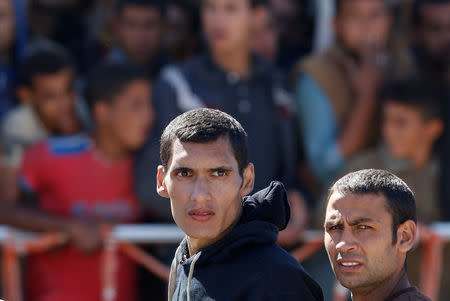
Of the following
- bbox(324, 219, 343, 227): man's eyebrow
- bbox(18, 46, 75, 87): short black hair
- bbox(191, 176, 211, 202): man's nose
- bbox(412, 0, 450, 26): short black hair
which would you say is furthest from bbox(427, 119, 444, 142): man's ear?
bbox(191, 176, 211, 202): man's nose

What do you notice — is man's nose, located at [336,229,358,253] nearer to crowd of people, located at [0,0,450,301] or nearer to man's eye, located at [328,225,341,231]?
man's eye, located at [328,225,341,231]

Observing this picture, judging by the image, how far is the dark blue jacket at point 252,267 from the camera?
2.89 m

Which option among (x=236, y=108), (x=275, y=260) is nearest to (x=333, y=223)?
(x=275, y=260)

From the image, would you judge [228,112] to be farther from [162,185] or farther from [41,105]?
[162,185]

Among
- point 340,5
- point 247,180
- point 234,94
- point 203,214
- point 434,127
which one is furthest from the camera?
point 340,5

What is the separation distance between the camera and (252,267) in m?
2.94

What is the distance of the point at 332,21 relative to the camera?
6.02 metres

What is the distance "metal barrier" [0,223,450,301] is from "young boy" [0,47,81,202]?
1.75 feet

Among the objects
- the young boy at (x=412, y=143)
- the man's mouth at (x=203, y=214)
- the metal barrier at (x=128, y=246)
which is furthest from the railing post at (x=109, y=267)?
the man's mouth at (x=203, y=214)

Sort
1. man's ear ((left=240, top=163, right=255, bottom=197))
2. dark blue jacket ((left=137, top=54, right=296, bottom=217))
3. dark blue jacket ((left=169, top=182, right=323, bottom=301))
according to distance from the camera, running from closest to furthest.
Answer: dark blue jacket ((left=169, top=182, right=323, bottom=301)) < man's ear ((left=240, top=163, right=255, bottom=197)) < dark blue jacket ((left=137, top=54, right=296, bottom=217))

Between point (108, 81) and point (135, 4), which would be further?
point (135, 4)

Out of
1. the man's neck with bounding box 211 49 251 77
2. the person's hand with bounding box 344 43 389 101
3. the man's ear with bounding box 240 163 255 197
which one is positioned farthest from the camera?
the person's hand with bounding box 344 43 389 101

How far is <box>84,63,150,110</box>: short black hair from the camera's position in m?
5.48

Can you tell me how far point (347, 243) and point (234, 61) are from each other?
273 cm
